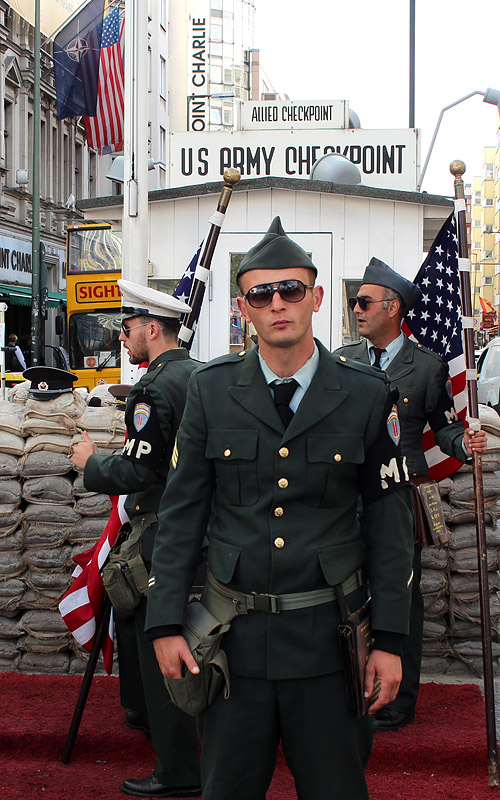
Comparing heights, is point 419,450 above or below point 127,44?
below

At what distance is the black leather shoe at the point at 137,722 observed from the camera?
445cm

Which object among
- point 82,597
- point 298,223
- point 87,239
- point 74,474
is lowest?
point 82,597

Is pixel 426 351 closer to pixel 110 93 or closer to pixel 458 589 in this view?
pixel 458 589

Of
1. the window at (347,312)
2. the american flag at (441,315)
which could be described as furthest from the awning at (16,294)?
the american flag at (441,315)

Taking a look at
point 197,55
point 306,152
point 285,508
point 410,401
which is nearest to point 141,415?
point 285,508

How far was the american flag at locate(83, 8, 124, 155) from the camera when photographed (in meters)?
11.4

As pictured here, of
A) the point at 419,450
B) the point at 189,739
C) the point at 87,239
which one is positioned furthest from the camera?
the point at 87,239

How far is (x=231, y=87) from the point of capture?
7431cm

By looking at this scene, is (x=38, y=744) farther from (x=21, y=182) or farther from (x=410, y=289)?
(x=21, y=182)

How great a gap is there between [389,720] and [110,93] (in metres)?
9.30

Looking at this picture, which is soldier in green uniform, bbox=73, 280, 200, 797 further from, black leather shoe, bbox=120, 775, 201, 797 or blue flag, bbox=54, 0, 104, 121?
blue flag, bbox=54, 0, 104, 121

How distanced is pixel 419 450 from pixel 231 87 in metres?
74.3

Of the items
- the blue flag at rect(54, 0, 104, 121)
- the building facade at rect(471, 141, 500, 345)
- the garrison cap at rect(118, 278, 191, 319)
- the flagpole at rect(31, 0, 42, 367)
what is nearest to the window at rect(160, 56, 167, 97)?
the flagpole at rect(31, 0, 42, 367)

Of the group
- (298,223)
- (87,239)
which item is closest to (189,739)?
(298,223)
